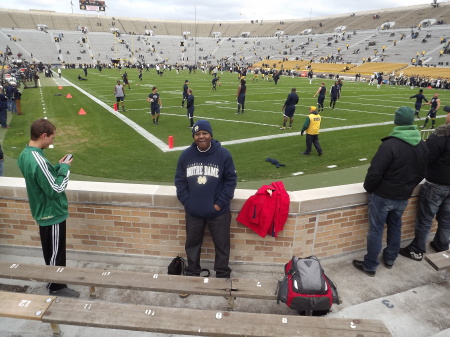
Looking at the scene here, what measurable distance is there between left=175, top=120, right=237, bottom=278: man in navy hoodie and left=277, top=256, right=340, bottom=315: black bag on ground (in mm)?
791

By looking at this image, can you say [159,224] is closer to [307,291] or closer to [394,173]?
[307,291]

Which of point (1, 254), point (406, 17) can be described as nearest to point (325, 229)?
point (1, 254)

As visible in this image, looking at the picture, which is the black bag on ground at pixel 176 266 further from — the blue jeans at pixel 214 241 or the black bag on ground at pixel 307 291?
the black bag on ground at pixel 307 291


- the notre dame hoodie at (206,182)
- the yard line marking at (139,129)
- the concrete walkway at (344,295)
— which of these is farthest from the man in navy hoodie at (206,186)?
the yard line marking at (139,129)

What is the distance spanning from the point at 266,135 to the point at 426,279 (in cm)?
964

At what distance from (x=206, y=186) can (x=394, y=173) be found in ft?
6.56

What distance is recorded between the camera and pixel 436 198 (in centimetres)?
378

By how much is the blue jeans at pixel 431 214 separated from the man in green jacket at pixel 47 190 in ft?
13.3

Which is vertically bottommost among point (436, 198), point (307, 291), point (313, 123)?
point (307, 291)

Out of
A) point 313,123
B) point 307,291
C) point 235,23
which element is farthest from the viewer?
point 235,23

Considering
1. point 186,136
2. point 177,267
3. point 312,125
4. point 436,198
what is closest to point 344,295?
point 436,198

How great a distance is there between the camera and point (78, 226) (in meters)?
3.64

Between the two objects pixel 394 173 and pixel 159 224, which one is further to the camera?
pixel 159 224

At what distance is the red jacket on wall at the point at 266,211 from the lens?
3.21m
